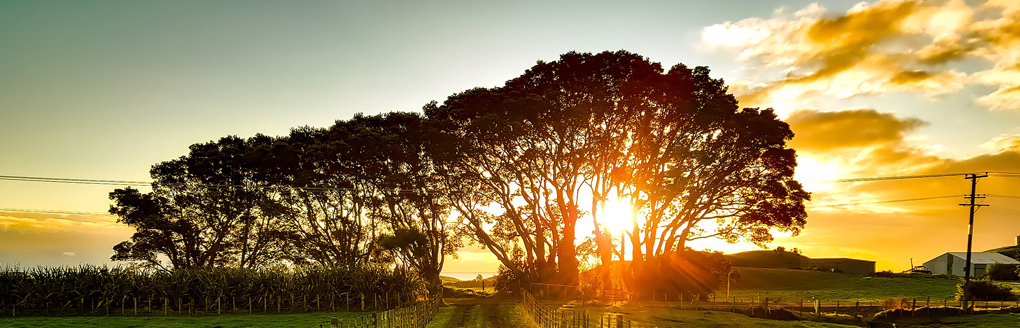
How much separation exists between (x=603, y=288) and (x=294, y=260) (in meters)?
30.1

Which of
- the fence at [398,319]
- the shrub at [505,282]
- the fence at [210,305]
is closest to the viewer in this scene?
the fence at [398,319]

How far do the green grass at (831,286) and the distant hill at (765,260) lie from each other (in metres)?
17.8

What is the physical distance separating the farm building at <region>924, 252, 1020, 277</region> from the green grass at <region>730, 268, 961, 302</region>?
11.5 metres

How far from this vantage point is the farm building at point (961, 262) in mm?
113312

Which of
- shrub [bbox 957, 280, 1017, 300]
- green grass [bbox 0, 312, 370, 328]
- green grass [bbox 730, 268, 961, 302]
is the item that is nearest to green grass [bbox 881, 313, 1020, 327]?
shrub [bbox 957, 280, 1017, 300]

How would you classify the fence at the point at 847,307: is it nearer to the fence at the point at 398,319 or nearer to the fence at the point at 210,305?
the fence at the point at 210,305

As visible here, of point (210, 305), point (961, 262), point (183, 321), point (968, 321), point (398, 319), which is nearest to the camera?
point (398, 319)

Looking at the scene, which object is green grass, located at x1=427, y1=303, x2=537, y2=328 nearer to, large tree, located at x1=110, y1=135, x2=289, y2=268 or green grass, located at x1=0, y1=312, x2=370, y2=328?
green grass, located at x1=0, y1=312, x2=370, y2=328

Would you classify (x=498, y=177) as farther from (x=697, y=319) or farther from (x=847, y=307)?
(x=847, y=307)

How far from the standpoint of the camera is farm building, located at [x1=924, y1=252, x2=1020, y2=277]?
372ft

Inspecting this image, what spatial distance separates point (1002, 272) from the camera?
9825cm

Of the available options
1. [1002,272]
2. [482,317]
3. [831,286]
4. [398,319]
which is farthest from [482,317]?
[1002,272]

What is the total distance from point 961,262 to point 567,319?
112411 mm

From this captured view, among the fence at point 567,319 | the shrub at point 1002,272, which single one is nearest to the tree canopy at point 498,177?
the fence at point 567,319
